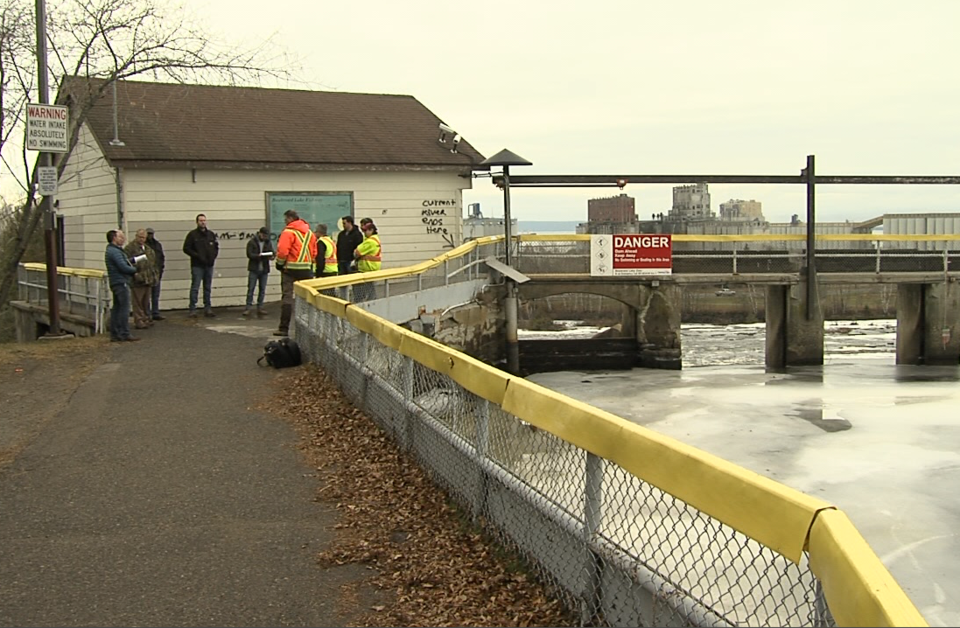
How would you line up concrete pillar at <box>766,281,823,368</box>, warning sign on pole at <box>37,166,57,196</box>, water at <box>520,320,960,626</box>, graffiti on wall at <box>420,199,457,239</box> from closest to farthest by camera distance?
water at <box>520,320,960,626</box> < warning sign on pole at <box>37,166,57,196</box> < graffiti on wall at <box>420,199,457,239</box> < concrete pillar at <box>766,281,823,368</box>

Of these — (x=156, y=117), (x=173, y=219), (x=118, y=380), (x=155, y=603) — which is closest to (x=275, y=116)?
(x=156, y=117)

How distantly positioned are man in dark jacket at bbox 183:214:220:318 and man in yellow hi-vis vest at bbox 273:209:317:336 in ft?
13.9

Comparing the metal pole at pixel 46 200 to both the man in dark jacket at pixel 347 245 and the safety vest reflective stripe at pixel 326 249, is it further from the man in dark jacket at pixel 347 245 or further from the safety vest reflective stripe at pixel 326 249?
the man in dark jacket at pixel 347 245

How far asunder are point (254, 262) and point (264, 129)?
18.4ft

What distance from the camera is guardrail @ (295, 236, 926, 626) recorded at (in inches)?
109

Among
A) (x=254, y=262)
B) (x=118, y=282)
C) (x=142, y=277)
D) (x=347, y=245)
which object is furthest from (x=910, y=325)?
(x=118, y=282)

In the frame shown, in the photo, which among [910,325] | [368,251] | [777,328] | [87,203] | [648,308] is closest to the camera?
[368,251]

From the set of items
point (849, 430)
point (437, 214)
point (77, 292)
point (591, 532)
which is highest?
point (437, 214)

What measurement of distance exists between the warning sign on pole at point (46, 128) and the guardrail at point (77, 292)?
2.79 meters

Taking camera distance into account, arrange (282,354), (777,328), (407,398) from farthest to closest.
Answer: (777,328) < (282,354) < (407,398)

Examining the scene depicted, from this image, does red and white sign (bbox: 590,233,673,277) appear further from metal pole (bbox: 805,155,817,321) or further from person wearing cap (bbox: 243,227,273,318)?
person wearing cap (bbox: 243,227,273,318)

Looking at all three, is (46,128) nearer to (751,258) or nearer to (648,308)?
(648,308)

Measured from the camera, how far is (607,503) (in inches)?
171

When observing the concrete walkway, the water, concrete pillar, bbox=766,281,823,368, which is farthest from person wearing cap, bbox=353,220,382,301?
concrete pillar, bbox=766,281,823,368
